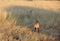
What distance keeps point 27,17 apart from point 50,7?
89 cm

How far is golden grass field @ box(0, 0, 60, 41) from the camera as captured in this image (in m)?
4.11

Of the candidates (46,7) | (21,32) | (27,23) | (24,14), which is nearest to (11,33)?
(21,32)

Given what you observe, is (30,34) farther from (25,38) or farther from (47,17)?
(47,17)

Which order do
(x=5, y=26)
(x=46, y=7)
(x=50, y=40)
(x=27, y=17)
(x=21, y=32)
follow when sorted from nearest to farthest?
1. (x=50, y=40)
2. (x=21, y=32)
3. (x=5, y=26)
4. (x=27, y=17)
5. (x=46, y=7)

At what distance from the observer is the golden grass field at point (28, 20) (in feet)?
13.5

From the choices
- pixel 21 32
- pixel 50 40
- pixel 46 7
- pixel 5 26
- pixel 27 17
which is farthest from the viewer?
pixel 46 7

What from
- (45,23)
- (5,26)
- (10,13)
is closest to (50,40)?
(45,23)

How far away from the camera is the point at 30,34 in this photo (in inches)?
165

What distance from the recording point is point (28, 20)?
485 centimetres

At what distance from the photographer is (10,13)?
5.07 meters

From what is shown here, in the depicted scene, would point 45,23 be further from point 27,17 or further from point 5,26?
point 5,26

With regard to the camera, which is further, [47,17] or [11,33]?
[47,17]

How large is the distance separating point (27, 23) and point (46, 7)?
1.04 m

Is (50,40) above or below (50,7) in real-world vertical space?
below
